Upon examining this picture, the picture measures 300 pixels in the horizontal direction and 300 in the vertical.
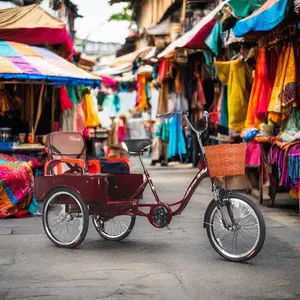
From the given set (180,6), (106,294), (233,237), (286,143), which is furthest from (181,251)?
(180,6)

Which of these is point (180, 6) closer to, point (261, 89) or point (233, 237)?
point (261, 89)

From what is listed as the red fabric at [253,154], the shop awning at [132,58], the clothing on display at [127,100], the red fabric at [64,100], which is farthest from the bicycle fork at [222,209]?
the clothing on display at [127,100]

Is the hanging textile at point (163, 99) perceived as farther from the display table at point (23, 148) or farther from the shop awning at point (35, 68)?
the display table at point (23, 148)

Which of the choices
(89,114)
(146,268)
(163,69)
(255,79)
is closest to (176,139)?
(163,69)

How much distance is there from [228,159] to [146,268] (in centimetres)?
A: 143

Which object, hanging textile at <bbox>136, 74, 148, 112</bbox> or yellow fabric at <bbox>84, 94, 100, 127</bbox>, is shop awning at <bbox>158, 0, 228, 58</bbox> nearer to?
yellow fabric at <bbox>84, 94, 100, 127</bbox>

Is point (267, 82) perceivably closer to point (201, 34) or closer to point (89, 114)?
point (201, 34)

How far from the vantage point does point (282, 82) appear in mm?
10617

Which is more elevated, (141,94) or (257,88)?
(257,88)

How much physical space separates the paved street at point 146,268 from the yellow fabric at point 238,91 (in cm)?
400

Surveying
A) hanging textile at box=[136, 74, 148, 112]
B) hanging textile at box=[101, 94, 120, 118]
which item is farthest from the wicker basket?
hanging textile at box=[101, 94, 120, 118]

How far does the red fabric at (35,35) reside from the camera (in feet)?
47.1

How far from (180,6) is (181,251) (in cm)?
1809

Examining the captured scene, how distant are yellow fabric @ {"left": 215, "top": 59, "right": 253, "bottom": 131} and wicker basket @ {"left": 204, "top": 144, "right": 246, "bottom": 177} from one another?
6102mm
